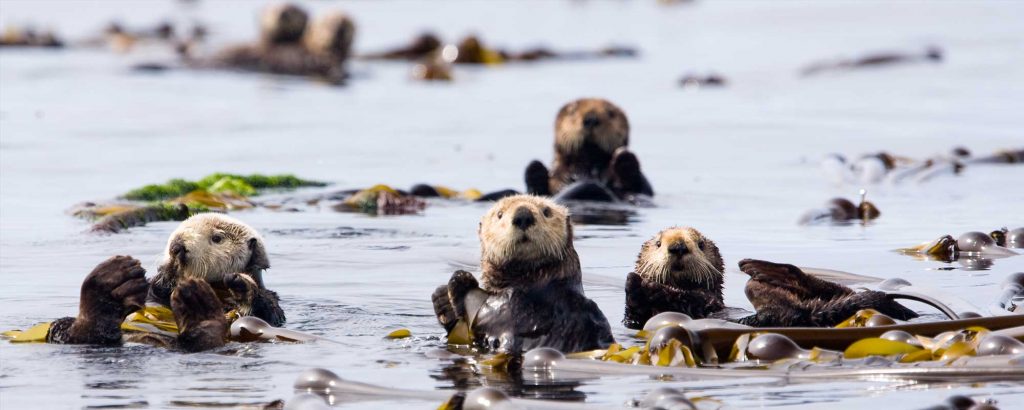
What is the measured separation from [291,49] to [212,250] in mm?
14831

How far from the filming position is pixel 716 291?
6285 millimetres

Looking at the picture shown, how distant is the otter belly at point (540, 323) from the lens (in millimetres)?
5496

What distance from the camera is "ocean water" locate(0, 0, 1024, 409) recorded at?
202 inches

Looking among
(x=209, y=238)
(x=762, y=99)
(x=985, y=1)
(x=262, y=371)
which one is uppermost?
(x=985, y=1)

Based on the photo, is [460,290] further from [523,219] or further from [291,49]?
[291,49]

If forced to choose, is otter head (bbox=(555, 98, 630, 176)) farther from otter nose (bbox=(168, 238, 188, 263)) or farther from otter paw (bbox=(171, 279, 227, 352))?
otter paw (bbox=(171, 279, 227, 352))

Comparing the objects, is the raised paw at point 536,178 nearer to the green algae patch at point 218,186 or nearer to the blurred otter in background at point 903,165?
the green algae patch at point 218,186

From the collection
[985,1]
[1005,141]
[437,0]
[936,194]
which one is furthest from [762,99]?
[437,0]

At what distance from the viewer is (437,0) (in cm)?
3631

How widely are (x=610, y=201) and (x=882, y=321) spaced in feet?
13.8

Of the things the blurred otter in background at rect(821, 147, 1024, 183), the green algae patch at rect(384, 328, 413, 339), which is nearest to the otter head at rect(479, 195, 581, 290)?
the green algae patch at rect(384, 328, 413, 339)

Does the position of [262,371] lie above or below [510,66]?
below

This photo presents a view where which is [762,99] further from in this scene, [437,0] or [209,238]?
[437,0]

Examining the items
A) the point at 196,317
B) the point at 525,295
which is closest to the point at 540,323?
the point at 525,295
